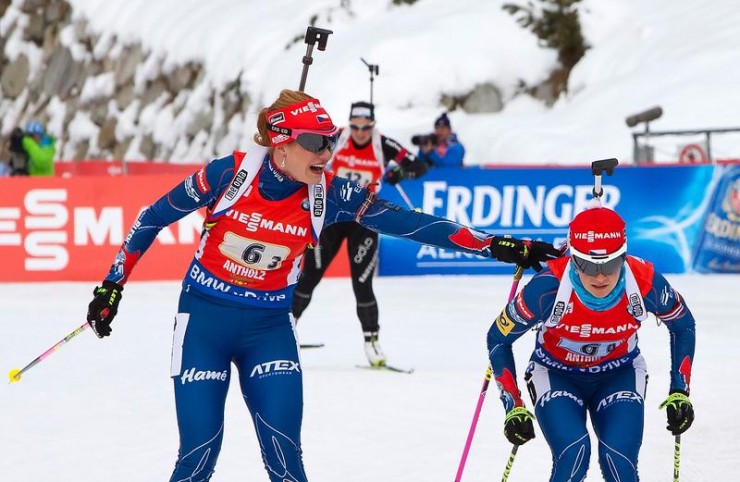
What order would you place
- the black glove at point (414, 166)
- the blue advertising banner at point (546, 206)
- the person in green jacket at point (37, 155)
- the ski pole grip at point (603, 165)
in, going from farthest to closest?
the person in green jacket at point (37, 155) < the blue advertising banner at point (546, 206) < the black glove at point (414, 166) < the ski pole grip at point (603, 165)

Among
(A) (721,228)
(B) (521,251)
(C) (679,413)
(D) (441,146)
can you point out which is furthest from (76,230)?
(C) (679,413)

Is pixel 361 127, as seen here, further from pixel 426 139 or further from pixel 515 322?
pixel 426 139

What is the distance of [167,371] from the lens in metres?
9.59

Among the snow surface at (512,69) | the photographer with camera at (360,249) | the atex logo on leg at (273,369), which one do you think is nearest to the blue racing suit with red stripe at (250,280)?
the atex logo on leg at (273,369)

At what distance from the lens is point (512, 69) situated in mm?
27953

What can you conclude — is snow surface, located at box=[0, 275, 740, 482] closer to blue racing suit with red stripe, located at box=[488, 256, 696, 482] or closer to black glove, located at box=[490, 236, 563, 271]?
→ blue racing suit with red stripe, located at box=[488, 256, 696, 482]

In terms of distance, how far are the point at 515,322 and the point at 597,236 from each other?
1.80ft

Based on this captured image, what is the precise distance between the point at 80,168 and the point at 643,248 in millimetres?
15145

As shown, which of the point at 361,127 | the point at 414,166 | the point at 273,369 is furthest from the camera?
the point at 414,166

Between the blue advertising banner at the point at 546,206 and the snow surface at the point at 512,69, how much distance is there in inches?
209

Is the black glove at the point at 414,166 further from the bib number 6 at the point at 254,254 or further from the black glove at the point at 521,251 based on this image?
the bib number 6 at the point at 254,254

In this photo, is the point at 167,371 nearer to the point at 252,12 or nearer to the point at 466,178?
the point at 466,178

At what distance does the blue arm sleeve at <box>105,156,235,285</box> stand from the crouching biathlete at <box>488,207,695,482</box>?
4.27ft

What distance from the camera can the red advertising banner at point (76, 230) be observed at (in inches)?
589
